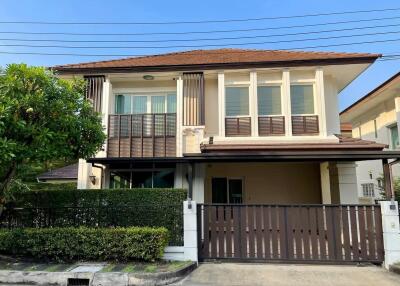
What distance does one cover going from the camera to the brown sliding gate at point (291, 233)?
27.4 ft

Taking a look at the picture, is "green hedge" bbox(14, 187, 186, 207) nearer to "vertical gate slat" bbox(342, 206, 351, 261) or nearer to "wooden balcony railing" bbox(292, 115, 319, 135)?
"vertical gate slat" bbox(342, 206, 351, 261)

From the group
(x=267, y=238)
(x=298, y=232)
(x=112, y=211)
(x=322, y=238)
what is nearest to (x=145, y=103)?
(x=112, y=211)

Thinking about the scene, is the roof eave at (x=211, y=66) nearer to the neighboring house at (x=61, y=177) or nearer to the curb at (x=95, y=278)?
the neighboring house at (x=61, y=177)

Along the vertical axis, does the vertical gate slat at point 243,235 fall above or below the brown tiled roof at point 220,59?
below

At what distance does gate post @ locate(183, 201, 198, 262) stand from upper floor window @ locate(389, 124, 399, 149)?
1197cm

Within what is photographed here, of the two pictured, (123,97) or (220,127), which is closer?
(220,127)

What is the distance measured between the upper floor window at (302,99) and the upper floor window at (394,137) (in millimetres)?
5551

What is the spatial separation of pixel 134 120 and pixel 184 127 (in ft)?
6.73

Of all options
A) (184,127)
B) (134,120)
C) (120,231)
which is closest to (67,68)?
(134,120)

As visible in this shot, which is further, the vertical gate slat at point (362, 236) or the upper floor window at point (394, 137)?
the upper floor window at point (394, 137)

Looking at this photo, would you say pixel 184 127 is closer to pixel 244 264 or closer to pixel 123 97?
pixel 123 97

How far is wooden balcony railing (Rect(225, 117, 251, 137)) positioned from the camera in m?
13.1

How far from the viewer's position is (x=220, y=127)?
42.8 feet

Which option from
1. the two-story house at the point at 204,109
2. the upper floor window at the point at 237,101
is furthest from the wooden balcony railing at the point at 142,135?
the upper floor window at the point at 237,101
